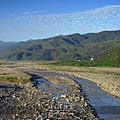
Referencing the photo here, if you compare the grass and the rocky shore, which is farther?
the grass

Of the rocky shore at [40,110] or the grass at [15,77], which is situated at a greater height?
the grass at [15,77]

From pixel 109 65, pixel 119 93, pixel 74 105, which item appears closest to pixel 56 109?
pixel 74 105

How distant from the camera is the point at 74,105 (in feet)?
95.9

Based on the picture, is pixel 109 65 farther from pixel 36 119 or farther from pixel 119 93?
pixel 36 119

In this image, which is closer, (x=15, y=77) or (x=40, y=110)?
(x=40, y=110)

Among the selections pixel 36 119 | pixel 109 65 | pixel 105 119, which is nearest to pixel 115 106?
pixel 105 119

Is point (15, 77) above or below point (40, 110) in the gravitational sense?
above

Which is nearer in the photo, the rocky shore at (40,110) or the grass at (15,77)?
the rocky shore at (40,110)

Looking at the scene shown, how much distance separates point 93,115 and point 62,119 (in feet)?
14.1

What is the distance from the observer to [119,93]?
3975 cm

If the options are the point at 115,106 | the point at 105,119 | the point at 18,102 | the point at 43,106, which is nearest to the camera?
the point at 105,119

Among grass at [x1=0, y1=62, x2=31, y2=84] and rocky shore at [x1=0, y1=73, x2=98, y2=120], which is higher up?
grass at [x1=0, y1=62, x2=31, y2=84]

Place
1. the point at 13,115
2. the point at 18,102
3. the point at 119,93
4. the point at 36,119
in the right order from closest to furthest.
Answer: the point at 36,119 < the point at 13,115 < the point at 18,102 < the point at 119,93

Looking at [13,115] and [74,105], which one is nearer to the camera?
[13,115]
